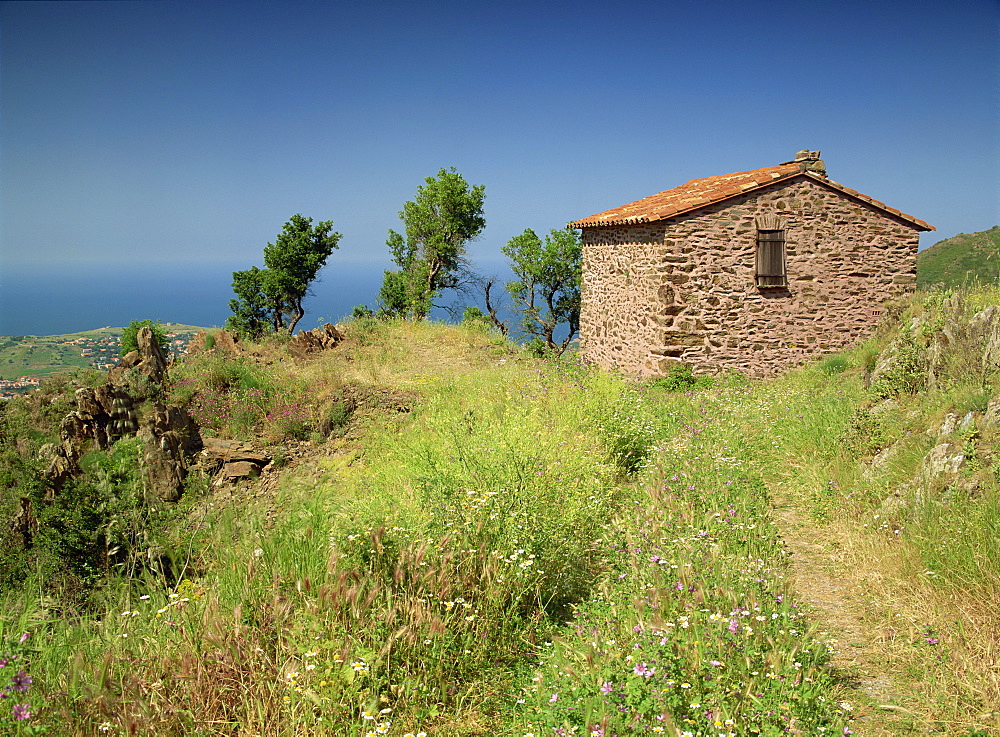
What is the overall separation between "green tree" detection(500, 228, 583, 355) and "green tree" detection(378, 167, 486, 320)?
234 centimetres

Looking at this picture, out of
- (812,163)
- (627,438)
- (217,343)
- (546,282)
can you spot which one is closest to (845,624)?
(627,438)

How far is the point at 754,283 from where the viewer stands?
13.3 m

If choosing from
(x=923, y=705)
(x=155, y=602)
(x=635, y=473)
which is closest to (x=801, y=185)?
(x=635, y=473)

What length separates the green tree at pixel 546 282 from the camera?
27609 millimetres

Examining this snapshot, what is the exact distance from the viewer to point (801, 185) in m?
13.1

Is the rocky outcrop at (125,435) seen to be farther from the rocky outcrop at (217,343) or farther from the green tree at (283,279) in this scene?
the green tree at (283,279)

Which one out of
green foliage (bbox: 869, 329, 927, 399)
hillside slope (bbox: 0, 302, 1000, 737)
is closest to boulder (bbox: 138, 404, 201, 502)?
hillside slope (bbox: 0, 302, 1000, 737)

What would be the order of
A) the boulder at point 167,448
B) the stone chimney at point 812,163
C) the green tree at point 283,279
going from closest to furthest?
the boulder at point 167,448
the stone chimney at point 812,163
the green tree at point 283,279

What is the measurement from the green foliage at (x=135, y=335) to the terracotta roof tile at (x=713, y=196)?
1141cm

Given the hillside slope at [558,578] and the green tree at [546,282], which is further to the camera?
the green tree at [546,282]

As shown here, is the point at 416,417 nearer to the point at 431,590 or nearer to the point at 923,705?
the point at 431,590

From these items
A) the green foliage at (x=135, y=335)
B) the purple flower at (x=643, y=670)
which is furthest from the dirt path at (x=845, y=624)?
the green foliage at (x=135, y=335)

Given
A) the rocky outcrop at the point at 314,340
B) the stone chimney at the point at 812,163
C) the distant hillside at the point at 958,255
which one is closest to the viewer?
the stone chimney at the point at 812,163

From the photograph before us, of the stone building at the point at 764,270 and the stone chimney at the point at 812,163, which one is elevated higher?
the stone chimney at the point at 812,163
